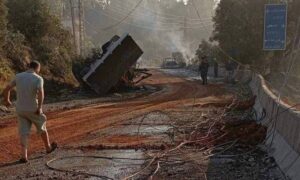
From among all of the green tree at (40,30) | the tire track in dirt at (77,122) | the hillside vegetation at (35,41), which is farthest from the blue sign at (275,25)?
the green tree at (40,30)

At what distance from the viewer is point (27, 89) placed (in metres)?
9.62

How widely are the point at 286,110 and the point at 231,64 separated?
3641cm

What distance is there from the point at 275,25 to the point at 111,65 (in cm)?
1048

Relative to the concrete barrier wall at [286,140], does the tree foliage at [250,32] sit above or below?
above

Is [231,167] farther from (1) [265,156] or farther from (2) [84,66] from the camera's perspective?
(2) [84,66]

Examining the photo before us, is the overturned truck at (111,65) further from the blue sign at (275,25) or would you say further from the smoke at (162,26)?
the smoke at (162,26)

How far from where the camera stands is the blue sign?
16547 mm

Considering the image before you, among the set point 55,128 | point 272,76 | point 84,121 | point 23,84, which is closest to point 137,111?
point 84,121

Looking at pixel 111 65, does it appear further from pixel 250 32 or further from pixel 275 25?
pixel 250 32

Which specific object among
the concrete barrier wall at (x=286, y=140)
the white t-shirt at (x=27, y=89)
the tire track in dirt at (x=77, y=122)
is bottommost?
the tire track in dirt at (x=77, y=122)

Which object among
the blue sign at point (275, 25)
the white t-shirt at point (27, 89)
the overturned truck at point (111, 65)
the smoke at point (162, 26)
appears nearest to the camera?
the white t-shirt at point (27, 89)

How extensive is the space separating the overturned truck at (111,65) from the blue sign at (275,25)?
9.98 meters

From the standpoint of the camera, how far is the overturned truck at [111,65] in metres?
25.1

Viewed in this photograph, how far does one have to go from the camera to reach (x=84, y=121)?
15.3 m
